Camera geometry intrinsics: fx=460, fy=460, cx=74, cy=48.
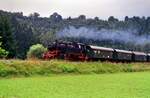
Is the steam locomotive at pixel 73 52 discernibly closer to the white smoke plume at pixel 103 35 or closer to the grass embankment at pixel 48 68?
the grass embankment at pixel 48 68

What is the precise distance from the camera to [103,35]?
9188cm

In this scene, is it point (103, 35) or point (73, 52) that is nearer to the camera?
point (73, 52)

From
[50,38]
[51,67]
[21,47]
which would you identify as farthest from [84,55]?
[50,38]

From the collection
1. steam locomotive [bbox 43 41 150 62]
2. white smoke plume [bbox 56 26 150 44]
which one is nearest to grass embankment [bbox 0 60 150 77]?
steam locomotive [bbox 43 41 150 62]

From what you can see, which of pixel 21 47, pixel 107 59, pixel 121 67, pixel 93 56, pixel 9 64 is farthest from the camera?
pixel 21 47

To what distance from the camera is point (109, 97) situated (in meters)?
21.2

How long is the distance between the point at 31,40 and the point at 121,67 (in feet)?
227

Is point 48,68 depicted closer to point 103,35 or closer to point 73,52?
point 73,52

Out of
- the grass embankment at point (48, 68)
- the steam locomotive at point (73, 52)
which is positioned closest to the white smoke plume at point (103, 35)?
the steam locomotive at point (73, 52)

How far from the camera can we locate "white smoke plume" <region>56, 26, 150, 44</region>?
8706 centimetres

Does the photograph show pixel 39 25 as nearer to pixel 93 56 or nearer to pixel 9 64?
pixel 93 56

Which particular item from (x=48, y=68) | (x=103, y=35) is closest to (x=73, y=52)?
(x=48, y=68)

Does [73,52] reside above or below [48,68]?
above

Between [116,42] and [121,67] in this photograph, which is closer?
[121,67]
